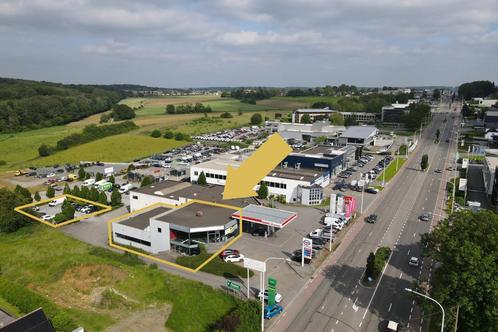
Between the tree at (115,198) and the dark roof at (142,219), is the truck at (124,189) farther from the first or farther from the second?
the dark roof at (142,219)

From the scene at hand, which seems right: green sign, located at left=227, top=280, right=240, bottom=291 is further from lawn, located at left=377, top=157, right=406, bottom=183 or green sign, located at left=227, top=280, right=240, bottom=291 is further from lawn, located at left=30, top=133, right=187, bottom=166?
lawn, located at left=30, top=133, right=187, bottom=166

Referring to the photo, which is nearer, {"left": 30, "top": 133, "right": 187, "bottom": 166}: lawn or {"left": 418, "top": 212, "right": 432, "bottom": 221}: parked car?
{"left": 418, "top": 212, "right": 432, "bottom": 221}: parked car

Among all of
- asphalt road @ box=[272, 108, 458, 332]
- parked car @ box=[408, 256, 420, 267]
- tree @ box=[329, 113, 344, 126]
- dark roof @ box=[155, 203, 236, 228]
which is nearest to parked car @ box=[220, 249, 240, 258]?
dark roof @ box=[155, 203, 236, 228]

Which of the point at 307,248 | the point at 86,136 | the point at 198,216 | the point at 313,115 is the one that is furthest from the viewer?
the point at 313,115

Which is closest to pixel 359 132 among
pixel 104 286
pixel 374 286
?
pixel 374 286

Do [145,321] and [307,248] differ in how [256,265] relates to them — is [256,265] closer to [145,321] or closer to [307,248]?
[307,248]

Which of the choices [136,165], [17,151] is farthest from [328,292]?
[17,151]
